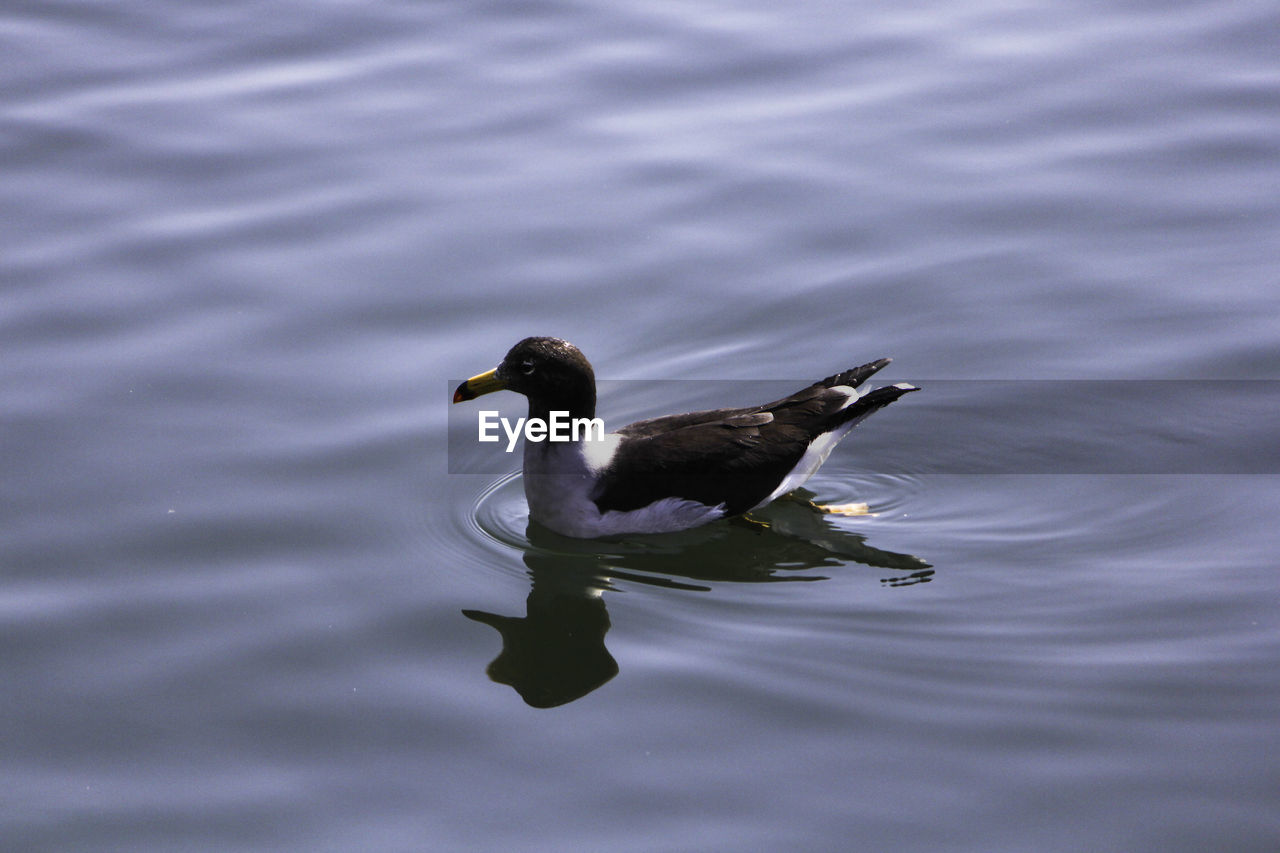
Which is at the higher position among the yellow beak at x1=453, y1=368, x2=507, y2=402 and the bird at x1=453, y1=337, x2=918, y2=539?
the yellow beak at x1=453, y1=368, x2=507, y2=402

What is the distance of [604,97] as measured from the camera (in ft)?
45.6

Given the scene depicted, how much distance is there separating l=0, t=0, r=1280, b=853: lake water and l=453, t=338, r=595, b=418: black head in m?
0.80

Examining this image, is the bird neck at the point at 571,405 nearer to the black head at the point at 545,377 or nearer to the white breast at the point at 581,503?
the black head at the point at 545,377

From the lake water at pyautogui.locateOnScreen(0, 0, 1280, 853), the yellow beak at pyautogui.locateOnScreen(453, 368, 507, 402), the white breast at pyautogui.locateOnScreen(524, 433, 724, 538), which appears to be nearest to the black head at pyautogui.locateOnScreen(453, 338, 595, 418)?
the yellow beak at pyautogui.locateOnScreen(453, 368, 507, 402)

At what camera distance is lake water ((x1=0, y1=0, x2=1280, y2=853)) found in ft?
22.7

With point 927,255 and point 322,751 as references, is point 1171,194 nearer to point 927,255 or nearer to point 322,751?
point 927,255

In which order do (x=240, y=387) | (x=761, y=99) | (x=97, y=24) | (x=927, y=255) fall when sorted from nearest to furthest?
(x=240, y=387) → (x=927, y=255) → (x=761, y=99) → (x=97, y=24)

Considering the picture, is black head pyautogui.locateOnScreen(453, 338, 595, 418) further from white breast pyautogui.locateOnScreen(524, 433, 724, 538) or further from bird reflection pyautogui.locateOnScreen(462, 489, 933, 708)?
bird reflection pyautogui.locateOnScreen(462, 489, 933, 708)

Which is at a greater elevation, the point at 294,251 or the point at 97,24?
the point at 97,24

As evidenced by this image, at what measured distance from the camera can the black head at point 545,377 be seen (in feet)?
29.0

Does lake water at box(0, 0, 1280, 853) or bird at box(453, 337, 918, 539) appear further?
bird at box(453, 337, 918, 539)

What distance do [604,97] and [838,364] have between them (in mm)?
4624

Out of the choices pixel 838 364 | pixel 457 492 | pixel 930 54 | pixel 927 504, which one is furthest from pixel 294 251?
pixel 930 54

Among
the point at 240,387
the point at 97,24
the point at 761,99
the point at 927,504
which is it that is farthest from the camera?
the point at 97,24
